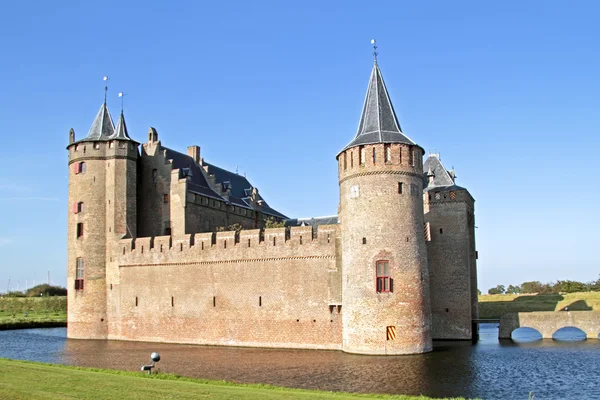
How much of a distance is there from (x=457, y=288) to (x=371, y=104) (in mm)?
10738

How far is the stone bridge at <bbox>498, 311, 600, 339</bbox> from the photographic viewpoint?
2939 cm

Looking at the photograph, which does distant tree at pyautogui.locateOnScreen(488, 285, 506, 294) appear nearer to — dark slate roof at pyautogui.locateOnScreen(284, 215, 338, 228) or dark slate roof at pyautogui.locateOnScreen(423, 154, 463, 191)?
dark slate roof at pyautogui.locateOnScreen(284, 215, 338, 228)

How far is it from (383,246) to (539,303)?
1023 inches

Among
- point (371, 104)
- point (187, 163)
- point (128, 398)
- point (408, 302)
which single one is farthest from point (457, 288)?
point (128, 398)

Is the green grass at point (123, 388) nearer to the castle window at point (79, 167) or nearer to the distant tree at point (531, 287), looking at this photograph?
the castle window at point (79, 167)

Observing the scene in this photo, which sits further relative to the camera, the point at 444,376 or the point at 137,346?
the point at 137,346

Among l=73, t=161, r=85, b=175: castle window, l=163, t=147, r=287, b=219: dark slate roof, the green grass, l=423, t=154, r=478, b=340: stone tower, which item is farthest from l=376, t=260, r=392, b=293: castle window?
l=73, t=161, r=85, b=175: castle window

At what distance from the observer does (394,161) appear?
2488 centimetres

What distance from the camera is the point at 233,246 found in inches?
1158

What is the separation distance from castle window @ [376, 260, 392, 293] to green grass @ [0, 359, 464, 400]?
9944 mm

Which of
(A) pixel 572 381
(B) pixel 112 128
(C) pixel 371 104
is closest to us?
(A) pixel 572 381

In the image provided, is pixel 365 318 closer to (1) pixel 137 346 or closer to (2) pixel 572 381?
(2) pixel 572 381

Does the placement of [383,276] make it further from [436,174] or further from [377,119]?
[436,174]

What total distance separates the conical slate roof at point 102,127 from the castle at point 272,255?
10cm
